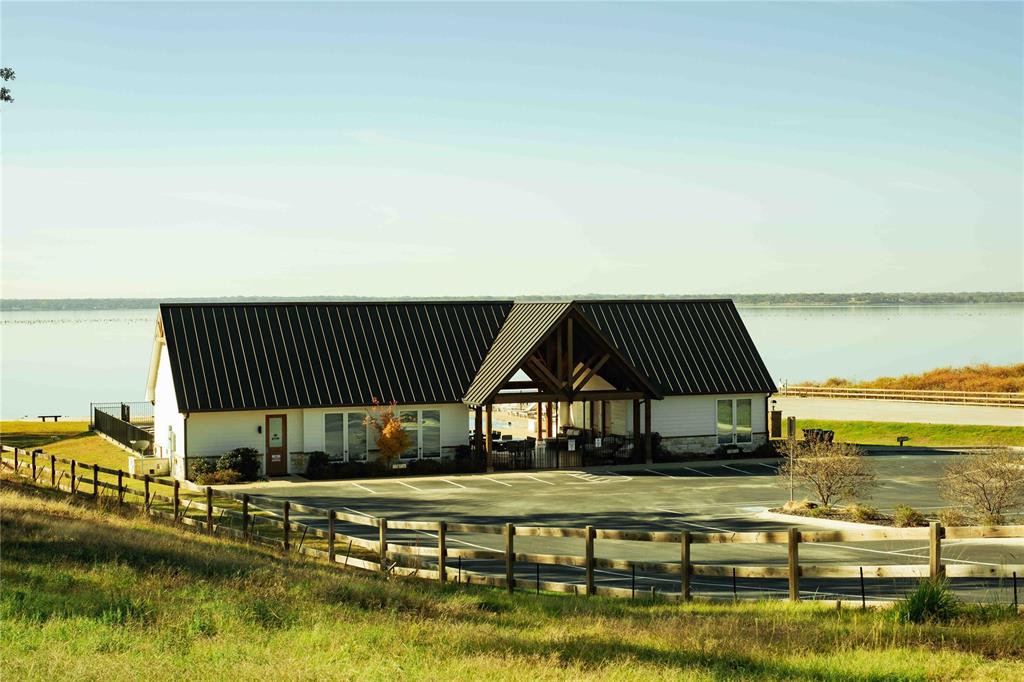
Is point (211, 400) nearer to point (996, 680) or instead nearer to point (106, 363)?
point (996, 680)

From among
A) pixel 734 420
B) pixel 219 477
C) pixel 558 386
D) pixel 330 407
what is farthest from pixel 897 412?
pixel 219 477

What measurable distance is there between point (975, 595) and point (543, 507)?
55.3 ft

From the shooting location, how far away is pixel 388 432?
42844 mm

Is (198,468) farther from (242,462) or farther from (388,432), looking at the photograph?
(388,432)

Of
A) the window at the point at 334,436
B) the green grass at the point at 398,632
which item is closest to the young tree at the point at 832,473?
the green grass at the point at 398,632

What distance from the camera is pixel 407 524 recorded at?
20.2 metres

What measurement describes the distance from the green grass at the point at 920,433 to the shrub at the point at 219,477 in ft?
102

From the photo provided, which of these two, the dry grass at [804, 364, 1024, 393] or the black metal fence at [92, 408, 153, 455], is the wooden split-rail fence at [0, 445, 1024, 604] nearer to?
the black metal fence at [92, 408, 153, 455]

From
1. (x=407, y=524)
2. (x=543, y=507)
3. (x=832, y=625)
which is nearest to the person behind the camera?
(x=832, y=625)

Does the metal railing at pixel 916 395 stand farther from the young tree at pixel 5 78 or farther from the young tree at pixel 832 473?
the young tree at pixel 5 78

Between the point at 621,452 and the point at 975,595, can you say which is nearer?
the point at 975,595

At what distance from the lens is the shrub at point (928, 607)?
521 inches

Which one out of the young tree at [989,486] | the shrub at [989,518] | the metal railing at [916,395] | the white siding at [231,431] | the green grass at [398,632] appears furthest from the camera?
the metal railing at [916,395]

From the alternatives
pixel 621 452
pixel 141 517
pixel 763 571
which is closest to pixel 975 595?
pixel 763 571
